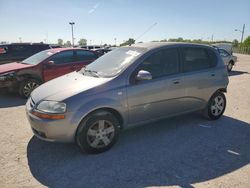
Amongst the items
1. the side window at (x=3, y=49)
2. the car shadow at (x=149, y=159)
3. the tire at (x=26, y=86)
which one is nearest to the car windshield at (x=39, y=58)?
the tire at (x=26, y=86)

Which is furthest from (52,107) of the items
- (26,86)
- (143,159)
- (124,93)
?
(26,86)

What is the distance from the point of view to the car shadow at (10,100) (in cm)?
650

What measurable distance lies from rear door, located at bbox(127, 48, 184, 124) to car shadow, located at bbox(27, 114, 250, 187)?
1.58ft

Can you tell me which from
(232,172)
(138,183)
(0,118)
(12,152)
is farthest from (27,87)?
(232,172)

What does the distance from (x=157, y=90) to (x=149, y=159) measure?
3.98ft

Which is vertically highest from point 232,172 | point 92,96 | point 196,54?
point 196,54

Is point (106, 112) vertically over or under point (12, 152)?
over

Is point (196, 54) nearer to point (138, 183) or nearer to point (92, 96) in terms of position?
point (92, 96)

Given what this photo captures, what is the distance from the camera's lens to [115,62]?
4238 mm

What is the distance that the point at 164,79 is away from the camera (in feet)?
13.7

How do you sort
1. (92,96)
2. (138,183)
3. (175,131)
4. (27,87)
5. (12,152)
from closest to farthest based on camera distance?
(138,183) → (92,96) → (12,152) → (175,131) → (27,87)

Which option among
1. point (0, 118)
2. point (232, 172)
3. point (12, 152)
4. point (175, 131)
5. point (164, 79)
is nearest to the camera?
point (232, 172)

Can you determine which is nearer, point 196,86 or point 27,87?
point 196,86

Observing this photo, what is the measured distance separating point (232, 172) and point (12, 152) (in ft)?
10.9
